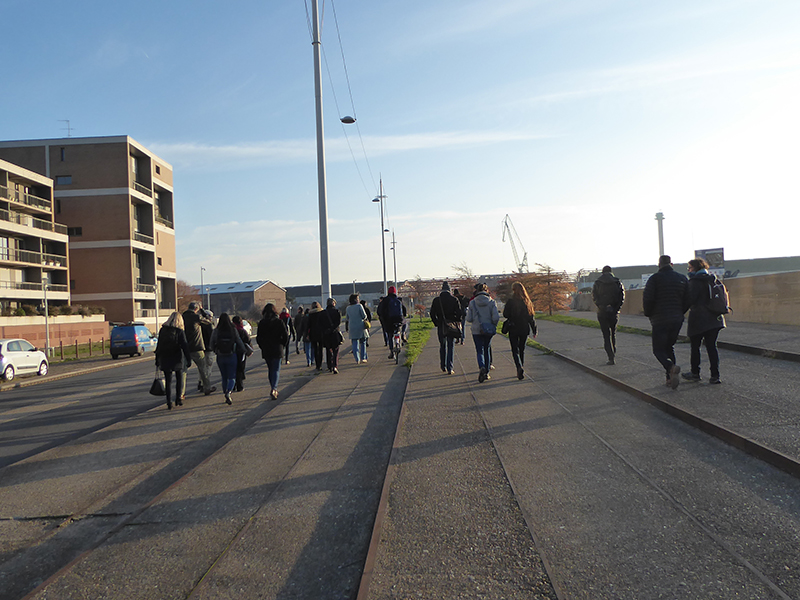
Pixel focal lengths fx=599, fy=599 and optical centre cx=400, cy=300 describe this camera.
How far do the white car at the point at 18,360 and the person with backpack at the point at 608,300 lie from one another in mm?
17414

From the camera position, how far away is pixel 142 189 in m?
51.3

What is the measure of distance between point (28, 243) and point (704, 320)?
151ft

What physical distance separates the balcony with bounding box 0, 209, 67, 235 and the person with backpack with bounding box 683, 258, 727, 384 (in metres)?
43.0

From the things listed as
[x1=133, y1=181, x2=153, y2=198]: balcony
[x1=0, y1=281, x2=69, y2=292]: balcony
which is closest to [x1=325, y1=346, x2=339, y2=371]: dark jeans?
[x1=0, y1=281, x2=69, y2=292]: balcony

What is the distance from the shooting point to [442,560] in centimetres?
368

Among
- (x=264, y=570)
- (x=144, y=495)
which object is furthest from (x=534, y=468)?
(x=144, y=495)

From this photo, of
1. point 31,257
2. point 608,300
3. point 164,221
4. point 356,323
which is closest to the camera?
point 608,300

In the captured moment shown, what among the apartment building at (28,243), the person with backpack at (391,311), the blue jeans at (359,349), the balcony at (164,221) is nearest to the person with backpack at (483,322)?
the person with backpack at (391,311)

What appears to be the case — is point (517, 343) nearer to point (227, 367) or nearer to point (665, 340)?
point (665, 340)

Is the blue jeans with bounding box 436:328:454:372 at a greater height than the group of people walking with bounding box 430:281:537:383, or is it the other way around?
the group of people walking with bounding box 430:281:537:383

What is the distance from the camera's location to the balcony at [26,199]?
3944 cm

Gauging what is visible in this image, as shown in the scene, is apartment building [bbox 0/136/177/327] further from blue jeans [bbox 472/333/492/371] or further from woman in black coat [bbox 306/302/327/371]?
blue jeans [bbox 472/333/492/371]

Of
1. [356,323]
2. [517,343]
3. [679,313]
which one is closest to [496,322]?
[517,343]

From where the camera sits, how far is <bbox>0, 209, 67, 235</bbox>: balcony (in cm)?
3942
